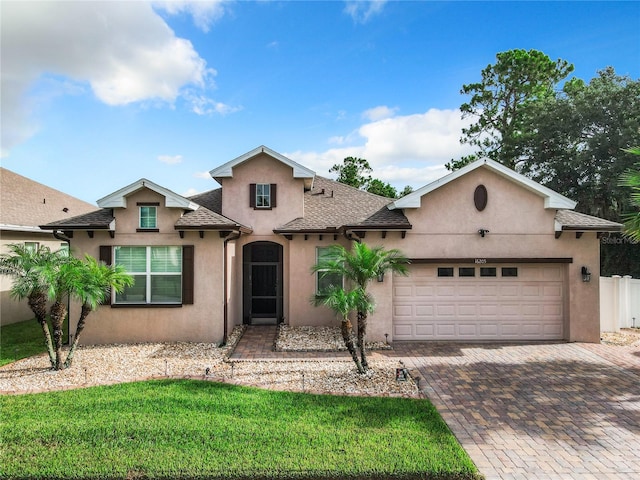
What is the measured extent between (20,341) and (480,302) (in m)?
15.0

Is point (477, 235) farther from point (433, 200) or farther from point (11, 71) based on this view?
point (11, 71)

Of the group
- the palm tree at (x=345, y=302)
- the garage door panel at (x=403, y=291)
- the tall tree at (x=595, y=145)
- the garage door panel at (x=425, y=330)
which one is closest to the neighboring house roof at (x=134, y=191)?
the palm tree at (x=345, y=302)

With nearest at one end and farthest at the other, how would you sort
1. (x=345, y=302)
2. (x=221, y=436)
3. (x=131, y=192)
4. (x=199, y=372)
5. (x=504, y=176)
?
(x=221, y=436) < (x=345, y=302) < (x=199, y=372) < (x=131, y=192) < (x=504, y=176)

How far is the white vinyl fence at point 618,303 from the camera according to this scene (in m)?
13.4

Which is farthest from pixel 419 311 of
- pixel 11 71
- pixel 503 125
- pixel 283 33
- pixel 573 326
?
pixel 503 125

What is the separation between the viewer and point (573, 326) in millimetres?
12008

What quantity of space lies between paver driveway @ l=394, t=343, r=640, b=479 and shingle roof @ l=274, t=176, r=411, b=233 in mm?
3956

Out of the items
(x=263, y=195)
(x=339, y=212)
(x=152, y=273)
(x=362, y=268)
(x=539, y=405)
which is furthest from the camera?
(x=339, y=212)

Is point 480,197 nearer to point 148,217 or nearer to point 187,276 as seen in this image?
point 187,276

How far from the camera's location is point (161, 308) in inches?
464

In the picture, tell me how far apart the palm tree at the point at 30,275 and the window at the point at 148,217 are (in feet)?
9.60

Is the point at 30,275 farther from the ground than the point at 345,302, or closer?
farther from the ground

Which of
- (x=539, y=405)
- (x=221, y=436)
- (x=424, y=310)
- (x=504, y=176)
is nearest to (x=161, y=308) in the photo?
(x=221, y=436)

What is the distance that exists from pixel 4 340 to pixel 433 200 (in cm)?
1468
